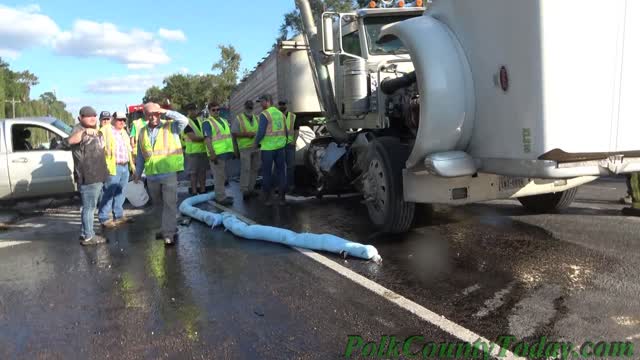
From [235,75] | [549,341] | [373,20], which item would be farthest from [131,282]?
[235,75]

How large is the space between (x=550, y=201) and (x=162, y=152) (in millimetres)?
4737

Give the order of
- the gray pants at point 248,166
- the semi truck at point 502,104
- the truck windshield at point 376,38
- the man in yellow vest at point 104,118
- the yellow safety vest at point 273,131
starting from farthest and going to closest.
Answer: the gray pants at point 248,166 → the yellow safety vest at point 273,131 → the man in yellow vest at point 104,118 → the truck windshield at point 376,38 → the semi truck at point 502,104

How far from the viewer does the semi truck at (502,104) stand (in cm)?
379

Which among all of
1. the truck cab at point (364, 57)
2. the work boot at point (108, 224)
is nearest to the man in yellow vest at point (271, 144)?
the truck cab at point (364, 57)

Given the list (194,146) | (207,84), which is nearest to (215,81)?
(207,84)

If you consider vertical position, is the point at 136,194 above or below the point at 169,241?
above

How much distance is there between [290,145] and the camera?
9.16 meters

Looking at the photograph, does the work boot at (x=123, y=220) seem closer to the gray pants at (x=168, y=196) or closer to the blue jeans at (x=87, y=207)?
the blue jeans at (x=87, y=207)

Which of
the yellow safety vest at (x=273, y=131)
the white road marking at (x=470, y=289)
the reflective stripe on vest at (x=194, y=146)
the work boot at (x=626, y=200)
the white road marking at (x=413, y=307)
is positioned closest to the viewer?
the white road marking at (x=413, y=307)

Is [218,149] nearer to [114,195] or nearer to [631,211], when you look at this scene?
[114,195]

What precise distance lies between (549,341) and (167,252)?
13.3ft

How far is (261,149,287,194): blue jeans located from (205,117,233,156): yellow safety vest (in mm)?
863

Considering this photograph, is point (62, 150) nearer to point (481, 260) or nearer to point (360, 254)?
point (360, 254)

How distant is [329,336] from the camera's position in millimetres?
3393
